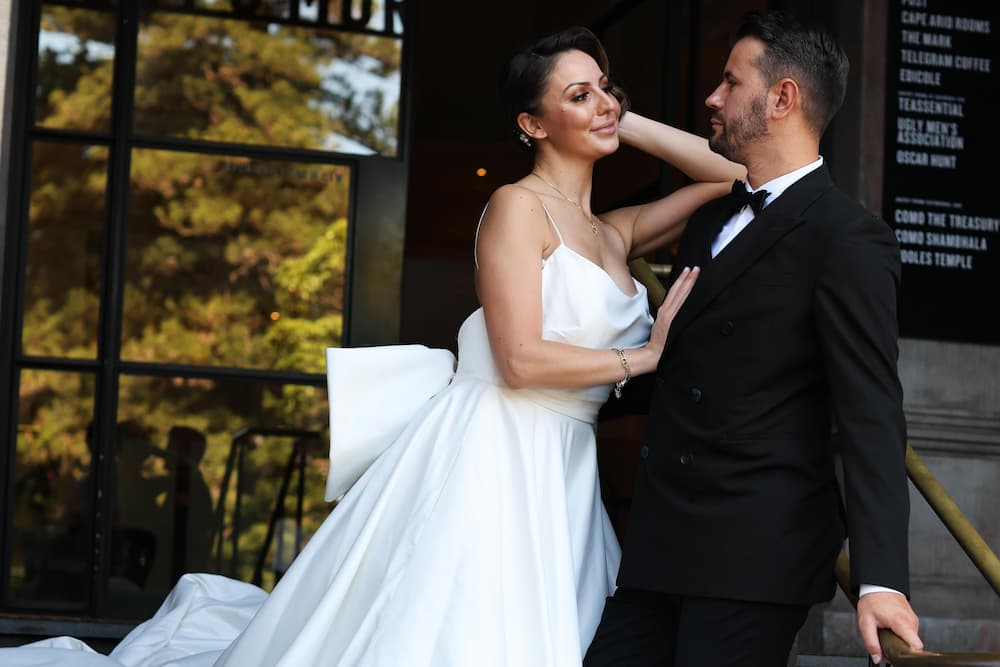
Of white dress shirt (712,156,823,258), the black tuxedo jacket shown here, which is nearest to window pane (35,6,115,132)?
white dress shirt (712,156,823,258)

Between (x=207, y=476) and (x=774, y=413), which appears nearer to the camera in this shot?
(x=774, y=413)

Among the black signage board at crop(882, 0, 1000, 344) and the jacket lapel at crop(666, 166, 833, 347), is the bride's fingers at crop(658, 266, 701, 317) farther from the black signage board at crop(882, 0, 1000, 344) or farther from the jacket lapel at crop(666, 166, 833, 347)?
the black signage board at crop(882, 0, 1000, 344)

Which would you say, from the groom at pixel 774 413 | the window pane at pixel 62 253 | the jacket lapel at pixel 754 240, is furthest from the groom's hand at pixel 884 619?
the window pane at pixel 62 253

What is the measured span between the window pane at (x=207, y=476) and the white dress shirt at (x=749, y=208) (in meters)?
3.53

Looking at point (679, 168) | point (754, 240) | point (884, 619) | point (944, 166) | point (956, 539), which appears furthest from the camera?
point (944, 166)

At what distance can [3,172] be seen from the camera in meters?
4.60

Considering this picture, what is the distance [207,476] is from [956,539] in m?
4.06

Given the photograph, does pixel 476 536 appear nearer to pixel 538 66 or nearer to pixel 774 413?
pixel 774 413

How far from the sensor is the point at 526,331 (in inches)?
127

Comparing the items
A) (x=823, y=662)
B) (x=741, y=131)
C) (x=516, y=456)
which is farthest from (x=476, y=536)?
(x=823, y=662)

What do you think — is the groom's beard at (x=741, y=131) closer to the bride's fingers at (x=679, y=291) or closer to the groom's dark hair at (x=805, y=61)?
the groom's dark hair at (x=805, y=61)

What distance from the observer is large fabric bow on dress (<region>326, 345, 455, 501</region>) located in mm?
3541

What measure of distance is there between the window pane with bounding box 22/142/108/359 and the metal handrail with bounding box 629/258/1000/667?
10.5ft

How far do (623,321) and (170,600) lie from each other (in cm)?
218
